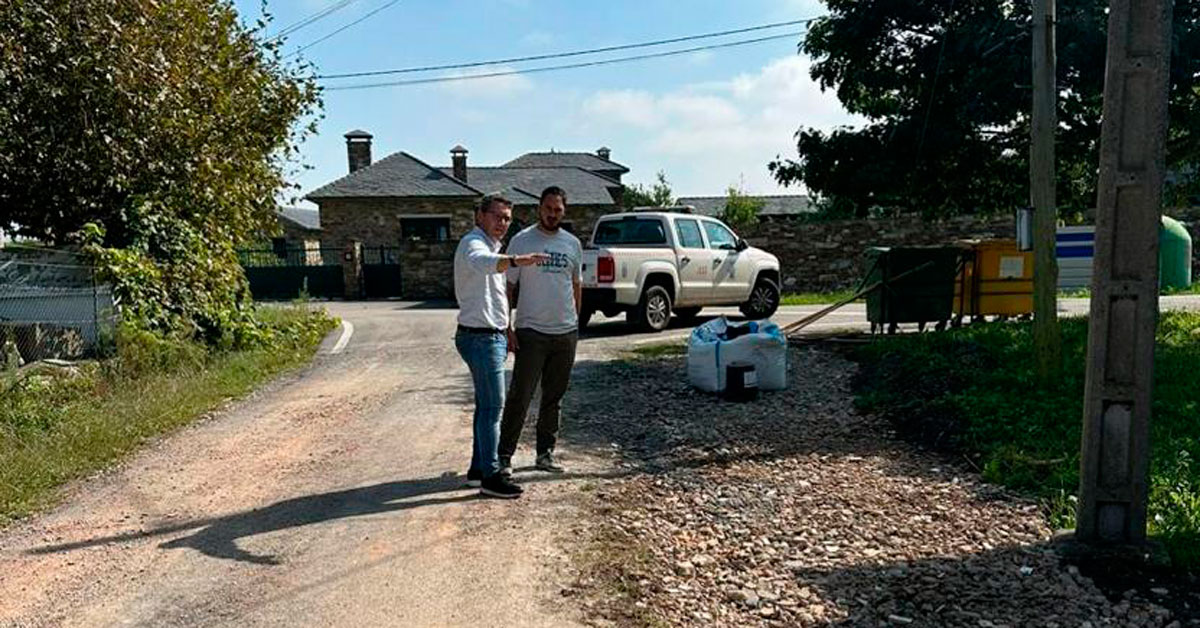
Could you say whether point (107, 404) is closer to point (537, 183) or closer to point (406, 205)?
point (406, 205)

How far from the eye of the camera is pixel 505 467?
508 centimetres

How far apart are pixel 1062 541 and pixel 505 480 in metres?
2.99

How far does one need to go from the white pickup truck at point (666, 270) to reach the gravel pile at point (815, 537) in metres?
5.69

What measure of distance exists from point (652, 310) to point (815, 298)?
733 cm

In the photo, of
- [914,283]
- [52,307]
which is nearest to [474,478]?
[52,307]

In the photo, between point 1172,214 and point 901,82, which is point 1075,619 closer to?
point 901,82

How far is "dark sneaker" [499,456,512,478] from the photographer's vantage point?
16.3 feet

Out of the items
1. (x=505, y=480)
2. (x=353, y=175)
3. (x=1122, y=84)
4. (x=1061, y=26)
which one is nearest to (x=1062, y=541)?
(x=1122, y=84)

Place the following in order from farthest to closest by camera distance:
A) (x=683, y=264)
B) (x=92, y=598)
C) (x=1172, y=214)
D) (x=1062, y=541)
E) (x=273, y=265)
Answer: (x=273, y=265), (x=1172, y=214), (x=683, y=264), (x=1062, y=541), (x=92, y=598)

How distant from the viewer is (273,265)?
27.2 metres

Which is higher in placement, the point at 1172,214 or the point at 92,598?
the point at 1172,214

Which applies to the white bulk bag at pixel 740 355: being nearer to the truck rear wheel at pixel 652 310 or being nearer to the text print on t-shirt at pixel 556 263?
the text print on t-shirt at pixel 556 263

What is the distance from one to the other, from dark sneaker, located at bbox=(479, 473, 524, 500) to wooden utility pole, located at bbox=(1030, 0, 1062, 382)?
16.3ft

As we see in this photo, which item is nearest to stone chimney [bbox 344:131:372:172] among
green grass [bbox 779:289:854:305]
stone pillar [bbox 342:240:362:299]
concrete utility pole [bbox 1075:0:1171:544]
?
stone pillar [bbox 342:240:362:299]
